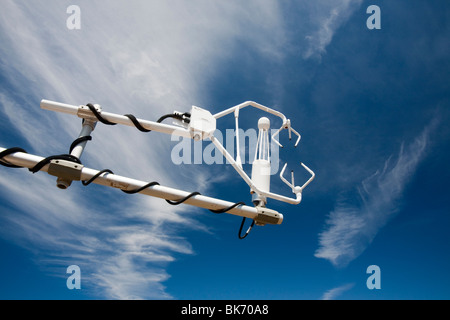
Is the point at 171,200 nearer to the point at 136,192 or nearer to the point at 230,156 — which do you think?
the point at 136,192

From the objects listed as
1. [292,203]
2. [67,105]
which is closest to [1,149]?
[67,105]

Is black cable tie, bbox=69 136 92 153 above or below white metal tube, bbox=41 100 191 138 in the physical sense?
below

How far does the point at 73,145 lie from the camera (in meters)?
3.43

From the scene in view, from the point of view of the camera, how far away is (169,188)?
3.42m

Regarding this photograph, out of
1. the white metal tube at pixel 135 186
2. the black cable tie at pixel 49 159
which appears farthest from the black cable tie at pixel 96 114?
the white metal tube at pixel 135 186

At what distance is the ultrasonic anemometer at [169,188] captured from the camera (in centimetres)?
306

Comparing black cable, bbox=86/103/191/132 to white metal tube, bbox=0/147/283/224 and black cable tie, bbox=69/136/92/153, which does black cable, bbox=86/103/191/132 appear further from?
white metal tube, bbox=0/147/283/224

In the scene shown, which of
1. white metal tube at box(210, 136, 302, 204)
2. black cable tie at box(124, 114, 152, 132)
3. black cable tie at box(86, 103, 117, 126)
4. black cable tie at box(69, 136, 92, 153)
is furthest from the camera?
white metal tube at box(210, 136, 302, 204)

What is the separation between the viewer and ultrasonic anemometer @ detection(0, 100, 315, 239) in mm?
3057

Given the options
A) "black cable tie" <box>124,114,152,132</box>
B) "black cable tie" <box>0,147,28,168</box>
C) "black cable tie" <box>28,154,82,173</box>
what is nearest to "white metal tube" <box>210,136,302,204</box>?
"black cable tie" <box>124,114,152,132</box>

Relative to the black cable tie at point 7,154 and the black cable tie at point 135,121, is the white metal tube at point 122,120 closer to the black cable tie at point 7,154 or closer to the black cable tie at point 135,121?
the black cable tie at point 135,121

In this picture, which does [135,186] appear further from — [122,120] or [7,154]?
[7,154]

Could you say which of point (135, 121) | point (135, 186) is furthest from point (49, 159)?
point (135, 121)

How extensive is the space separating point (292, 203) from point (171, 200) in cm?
212
